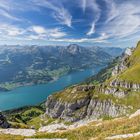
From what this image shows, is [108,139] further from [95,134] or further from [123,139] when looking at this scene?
[95,134]

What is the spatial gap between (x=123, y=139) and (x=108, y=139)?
294 cm

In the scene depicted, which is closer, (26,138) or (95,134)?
(95,134)

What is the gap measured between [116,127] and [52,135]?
12495 millimetres

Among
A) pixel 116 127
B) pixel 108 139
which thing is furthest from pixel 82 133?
pixel 108 139

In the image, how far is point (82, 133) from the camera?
168 ft

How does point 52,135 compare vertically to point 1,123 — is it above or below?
above

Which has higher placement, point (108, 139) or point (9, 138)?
point (108, 139)

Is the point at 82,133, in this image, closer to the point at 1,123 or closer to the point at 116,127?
the point at 116,127

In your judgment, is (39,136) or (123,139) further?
(39,136)

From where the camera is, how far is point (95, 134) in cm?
5041

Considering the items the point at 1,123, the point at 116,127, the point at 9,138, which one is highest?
the point at 116,127

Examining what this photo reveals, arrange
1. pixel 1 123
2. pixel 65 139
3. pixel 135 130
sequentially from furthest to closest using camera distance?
pixel 1 123 → pixel 65 139 → pixel 135 130

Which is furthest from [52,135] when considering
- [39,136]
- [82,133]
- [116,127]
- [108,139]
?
[108,139]

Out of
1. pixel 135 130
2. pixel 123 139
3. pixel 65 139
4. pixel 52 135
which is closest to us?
pixel 123 139
